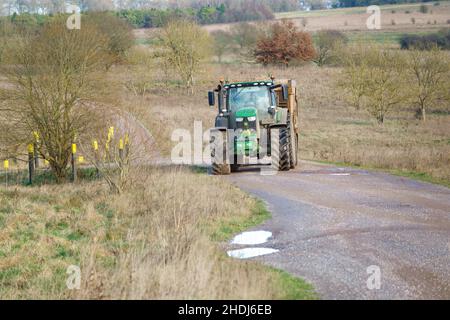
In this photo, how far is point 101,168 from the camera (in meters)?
17.4

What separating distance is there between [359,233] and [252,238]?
183 centimetres

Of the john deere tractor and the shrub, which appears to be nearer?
the john deere tractor

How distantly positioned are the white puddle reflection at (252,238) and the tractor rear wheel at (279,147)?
8574mm

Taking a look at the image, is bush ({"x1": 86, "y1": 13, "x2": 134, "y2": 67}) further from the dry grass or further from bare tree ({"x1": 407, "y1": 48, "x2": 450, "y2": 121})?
the dry grass

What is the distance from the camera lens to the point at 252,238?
1191 cm

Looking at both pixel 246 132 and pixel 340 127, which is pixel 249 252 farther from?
pixel 340 127

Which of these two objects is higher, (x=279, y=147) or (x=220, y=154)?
(x=279, y=147)

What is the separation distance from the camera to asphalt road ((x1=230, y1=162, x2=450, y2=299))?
29.2ft

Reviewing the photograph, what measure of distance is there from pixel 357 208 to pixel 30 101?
34.4 feet

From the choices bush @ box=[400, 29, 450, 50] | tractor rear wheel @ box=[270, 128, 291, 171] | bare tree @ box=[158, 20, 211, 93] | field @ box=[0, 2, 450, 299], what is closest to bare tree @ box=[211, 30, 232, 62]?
bare tree @ box=[158, 20, 211, 93]

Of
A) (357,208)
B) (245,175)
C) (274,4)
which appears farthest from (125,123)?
(274,4)

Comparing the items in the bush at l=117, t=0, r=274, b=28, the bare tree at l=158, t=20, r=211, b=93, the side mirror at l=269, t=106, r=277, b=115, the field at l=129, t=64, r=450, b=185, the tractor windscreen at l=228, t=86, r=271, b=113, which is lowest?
the field at l=129, t=64, r=450, b=185

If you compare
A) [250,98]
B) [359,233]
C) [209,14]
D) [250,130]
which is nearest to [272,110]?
[250,98]

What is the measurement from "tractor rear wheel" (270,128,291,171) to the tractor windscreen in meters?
0.86
